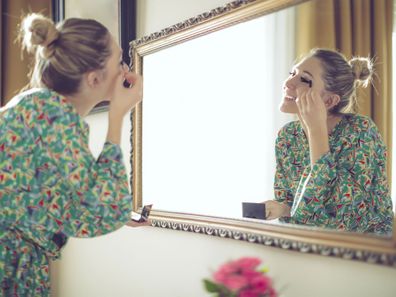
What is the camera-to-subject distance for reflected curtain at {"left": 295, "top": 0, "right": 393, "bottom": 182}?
2.85 ft

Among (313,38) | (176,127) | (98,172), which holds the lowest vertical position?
(98,172)

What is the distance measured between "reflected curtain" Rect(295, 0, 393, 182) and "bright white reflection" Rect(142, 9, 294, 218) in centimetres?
6

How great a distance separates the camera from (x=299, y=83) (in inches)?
40.8

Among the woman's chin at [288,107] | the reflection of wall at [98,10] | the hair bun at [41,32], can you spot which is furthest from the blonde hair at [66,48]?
the reflection of wall at [98,10]

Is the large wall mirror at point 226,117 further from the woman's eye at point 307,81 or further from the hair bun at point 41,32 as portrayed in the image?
the hair bun at point 41,32

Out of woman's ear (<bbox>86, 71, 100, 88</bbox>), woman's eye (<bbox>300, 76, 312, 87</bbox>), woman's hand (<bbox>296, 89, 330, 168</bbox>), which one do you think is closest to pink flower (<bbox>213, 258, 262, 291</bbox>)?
woman's hand (<bbox>296, 89, 330, 168</bbox>)

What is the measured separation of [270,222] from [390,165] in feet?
0.99

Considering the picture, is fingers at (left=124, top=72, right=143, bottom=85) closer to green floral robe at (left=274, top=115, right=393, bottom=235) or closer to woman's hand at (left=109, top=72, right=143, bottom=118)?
woman's hand at (left=109, top=72, right=143, bottom=118)

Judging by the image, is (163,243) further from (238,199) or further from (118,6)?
(118,6)

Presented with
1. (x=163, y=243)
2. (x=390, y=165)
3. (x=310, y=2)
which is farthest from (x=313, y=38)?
(x=163, y=243)

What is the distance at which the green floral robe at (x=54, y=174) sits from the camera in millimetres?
977

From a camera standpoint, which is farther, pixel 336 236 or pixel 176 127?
pixel 176 127

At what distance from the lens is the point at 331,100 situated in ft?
3.23

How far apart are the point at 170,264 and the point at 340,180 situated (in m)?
0.59
